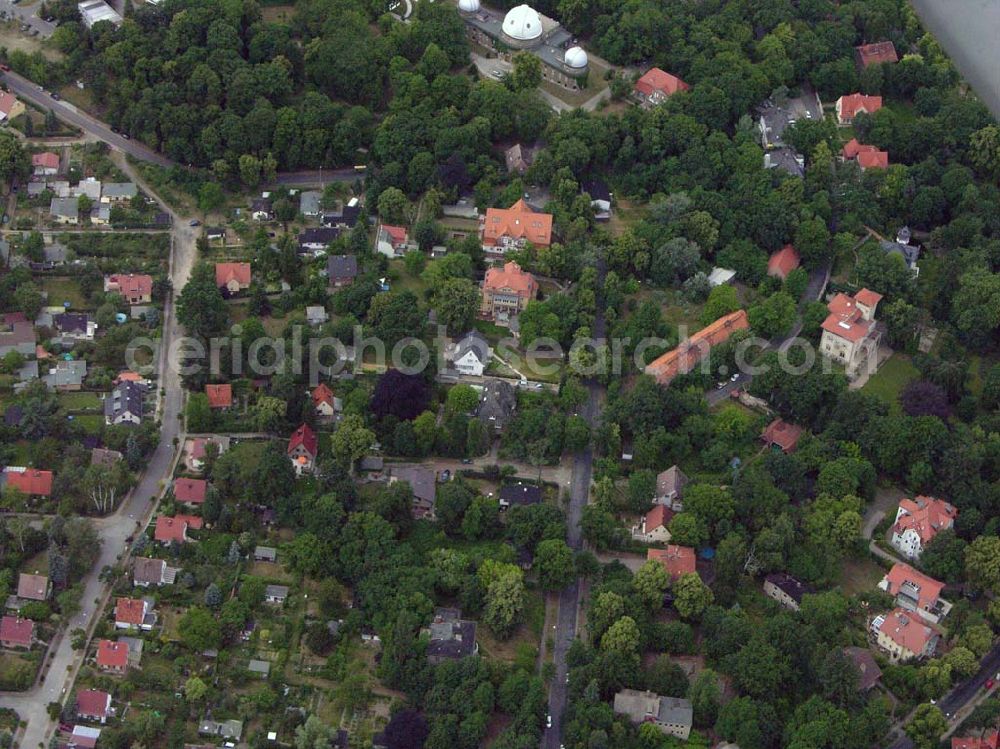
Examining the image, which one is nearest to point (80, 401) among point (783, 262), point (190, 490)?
point (190, 490)

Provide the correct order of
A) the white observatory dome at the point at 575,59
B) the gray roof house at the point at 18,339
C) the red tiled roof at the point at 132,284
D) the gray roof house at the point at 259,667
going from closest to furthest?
the gray roof house at the point at 259,667 < the gray roof house at the point at 18,339 < the red tiled roof at the point at 132,284 < the white observatory dome at the point at 575,59

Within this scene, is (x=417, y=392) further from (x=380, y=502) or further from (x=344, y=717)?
(x=344, y=717)

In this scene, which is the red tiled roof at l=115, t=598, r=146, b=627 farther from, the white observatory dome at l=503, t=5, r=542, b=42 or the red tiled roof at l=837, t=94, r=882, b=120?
the red tiled roof at l=837, t=94, r=882, b=120

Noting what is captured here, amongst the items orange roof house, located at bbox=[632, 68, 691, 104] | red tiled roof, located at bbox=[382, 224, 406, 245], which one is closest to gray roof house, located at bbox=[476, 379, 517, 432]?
red tiled roof, located at bbox=[382, 224, 406, 245]

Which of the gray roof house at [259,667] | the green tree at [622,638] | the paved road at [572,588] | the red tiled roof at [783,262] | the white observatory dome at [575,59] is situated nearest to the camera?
the paved road at [572,588]

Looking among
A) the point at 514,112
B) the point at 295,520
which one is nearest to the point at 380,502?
the point at 295,520

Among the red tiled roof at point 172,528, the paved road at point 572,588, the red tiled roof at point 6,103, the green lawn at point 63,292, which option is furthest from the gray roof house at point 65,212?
the paved road at point 572,588

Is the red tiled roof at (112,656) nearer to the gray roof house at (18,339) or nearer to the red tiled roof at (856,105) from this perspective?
the gray roof house at (18,339)
